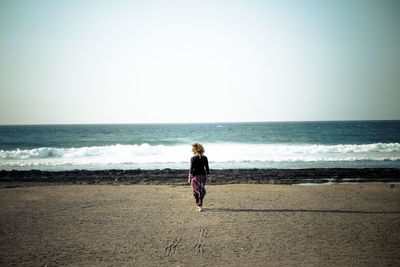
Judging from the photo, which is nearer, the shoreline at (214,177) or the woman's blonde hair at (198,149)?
the woman's blonde hair at (198,149)

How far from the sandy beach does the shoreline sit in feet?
8.85

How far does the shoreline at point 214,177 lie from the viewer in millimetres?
11680

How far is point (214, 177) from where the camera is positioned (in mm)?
12797

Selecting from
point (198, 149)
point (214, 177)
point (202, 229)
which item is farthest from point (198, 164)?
point (214, 177)

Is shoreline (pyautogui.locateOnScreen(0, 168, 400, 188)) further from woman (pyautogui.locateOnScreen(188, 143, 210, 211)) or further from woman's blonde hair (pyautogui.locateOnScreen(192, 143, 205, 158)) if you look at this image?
woman's blonde hair (pyautogui.locateOnScreen(192, 143, 205, 158))

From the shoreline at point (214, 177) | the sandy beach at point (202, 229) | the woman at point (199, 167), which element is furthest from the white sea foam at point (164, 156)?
the woman at point (199, 167)

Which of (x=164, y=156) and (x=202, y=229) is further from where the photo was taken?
(x=164, y=156)

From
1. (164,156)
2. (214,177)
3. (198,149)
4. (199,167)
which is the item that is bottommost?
(214,177)

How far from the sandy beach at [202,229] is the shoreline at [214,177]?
2.70m

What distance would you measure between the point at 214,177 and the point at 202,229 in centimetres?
726

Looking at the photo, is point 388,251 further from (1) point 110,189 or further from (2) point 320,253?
(1) point 110,189

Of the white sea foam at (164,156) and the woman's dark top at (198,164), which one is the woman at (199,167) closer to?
the woman's dark top at (198,164)

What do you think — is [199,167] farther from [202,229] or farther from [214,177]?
[214,177]

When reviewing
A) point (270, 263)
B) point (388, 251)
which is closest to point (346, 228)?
point (388, 251)
